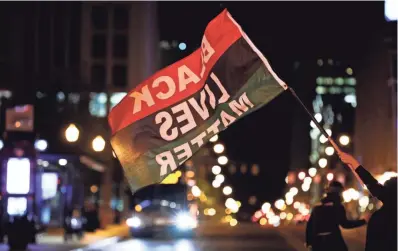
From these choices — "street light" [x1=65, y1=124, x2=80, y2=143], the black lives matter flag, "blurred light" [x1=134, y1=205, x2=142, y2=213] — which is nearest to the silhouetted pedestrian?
the black lives matter flag

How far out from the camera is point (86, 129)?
52.2 meters

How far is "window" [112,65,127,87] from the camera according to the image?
93.8 metres

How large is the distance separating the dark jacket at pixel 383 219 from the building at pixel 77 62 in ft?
76.0

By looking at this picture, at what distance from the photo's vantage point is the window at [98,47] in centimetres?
9450

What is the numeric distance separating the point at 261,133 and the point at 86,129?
44103 millimetres

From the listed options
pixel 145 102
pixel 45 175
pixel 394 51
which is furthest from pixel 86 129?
pixel 145 102

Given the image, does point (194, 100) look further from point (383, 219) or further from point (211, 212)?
point (211, 212)

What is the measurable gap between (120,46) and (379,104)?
4374 cm

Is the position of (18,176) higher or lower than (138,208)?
higher

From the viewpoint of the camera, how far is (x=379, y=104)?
188ft

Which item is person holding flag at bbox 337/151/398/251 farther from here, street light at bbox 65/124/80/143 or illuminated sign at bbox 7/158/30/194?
street light at bbox 65/124/80/143

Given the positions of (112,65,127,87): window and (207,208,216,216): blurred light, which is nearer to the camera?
(207,208,216,216): blurred light

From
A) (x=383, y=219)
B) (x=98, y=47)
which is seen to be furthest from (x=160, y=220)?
(x=98, y=47)

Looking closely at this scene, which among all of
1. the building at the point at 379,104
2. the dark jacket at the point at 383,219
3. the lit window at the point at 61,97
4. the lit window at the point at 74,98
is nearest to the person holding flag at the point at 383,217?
the dark jacket at the point at 383,219
